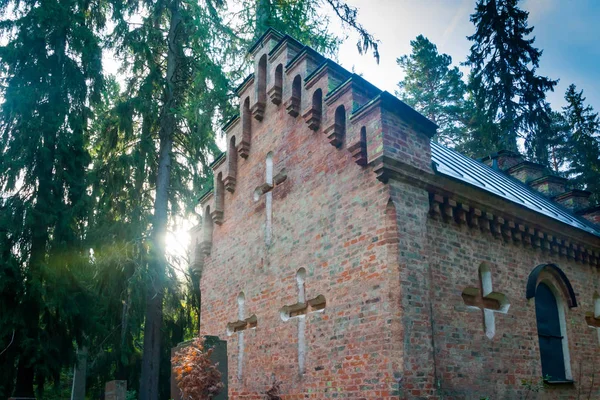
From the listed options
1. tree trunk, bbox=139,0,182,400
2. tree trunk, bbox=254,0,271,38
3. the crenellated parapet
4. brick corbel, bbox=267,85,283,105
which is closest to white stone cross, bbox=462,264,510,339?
the crenellated parapet

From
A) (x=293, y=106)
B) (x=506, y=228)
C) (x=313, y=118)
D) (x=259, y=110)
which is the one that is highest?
(x=259, y=110)

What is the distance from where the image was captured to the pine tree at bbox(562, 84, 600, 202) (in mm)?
27625

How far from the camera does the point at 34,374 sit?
11.6 meters

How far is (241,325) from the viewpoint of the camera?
1129cm

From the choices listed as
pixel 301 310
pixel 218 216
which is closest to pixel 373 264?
pixel 301 310

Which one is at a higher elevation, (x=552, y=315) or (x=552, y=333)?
(x=552, y=315)

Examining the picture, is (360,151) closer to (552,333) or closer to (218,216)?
(218,216)

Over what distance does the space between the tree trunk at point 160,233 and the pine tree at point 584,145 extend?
22.3m

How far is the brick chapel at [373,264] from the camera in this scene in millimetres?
7723

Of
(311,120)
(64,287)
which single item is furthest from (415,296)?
(64,287)

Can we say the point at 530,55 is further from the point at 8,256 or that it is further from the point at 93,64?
the point at 8,256

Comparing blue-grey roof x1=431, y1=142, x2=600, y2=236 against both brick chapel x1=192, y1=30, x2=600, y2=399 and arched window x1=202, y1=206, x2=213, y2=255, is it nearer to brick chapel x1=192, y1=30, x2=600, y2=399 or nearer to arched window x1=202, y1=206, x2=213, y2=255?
brick chapel x1=192, y1=30, x2=600, y2=399

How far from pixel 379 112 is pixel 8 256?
8906 mm

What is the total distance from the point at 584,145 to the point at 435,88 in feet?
29.3
